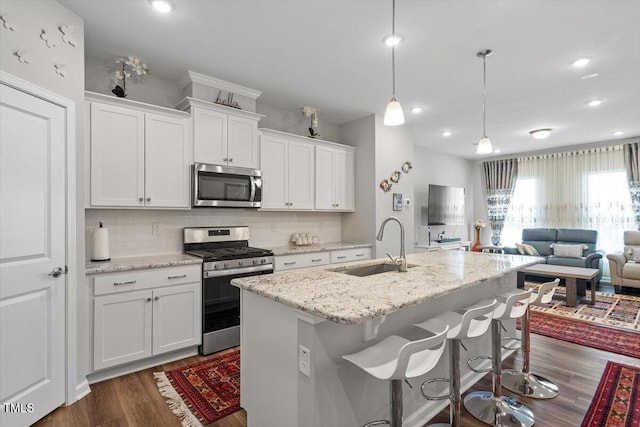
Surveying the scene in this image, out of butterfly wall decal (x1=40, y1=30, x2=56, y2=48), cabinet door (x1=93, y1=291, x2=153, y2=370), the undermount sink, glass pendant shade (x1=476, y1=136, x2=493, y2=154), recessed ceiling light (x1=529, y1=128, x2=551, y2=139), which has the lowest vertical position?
cabinet door (x1=93, y1=291, x2=153, y2=370)

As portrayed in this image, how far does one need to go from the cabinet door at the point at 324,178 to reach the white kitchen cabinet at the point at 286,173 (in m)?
0.12

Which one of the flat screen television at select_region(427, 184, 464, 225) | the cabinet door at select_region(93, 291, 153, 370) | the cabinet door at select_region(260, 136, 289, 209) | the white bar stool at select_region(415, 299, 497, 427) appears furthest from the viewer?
the flat screen television at select_region(427, 184, 464, 225)

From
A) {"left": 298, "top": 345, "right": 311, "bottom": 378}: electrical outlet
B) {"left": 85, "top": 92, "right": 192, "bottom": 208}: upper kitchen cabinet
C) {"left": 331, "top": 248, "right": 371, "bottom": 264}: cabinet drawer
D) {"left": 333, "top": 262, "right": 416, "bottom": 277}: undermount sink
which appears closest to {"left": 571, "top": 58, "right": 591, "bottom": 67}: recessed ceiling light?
{"left": 333, "top": 262, "right": 416, "bottom": 277}: undermount sink

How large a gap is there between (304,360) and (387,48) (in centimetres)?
257

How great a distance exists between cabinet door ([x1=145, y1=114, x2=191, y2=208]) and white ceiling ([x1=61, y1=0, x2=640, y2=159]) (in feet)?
1.94

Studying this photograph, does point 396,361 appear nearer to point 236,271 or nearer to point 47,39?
point 236,271

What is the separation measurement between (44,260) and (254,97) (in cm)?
258

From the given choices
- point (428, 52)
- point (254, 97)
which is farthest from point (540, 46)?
point (254, 97)

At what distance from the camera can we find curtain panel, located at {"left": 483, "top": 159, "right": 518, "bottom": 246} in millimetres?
7613

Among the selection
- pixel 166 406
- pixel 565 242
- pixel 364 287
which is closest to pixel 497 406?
pixel 364 287

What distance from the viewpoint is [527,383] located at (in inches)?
98.0

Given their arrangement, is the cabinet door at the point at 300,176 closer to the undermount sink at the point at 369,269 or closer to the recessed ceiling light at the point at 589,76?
the undermount sink at the point at 369,269

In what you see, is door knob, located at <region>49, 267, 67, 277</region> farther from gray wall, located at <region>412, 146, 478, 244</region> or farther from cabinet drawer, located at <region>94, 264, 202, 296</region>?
gray wall, located at <region>412, 146, 478, 244</region>

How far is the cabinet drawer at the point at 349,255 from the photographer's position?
4199mm
